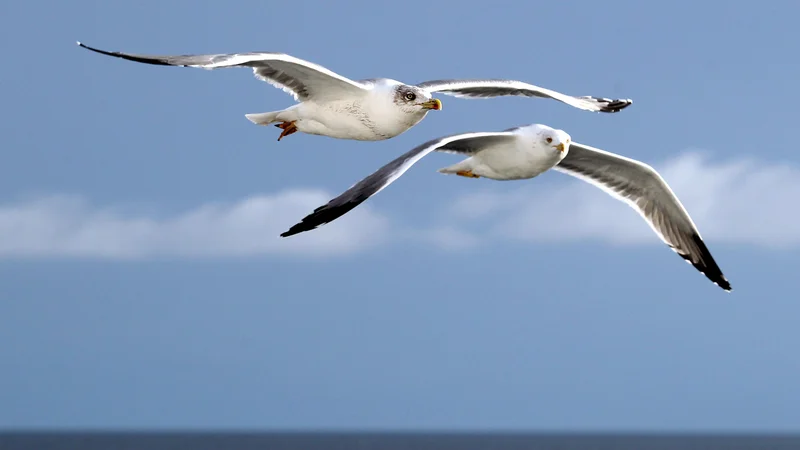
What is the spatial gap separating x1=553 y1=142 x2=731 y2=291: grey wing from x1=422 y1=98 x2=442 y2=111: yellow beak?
2.23 m

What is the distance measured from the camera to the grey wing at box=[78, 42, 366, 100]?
978cm

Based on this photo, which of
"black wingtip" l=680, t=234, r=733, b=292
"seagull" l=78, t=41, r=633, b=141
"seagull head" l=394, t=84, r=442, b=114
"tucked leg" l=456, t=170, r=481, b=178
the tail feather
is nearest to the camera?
"seagull" l=78, t=41, r=633, b=141

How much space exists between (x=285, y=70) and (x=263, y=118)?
1.04 m

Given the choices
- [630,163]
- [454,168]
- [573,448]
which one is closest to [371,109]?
[454,168]

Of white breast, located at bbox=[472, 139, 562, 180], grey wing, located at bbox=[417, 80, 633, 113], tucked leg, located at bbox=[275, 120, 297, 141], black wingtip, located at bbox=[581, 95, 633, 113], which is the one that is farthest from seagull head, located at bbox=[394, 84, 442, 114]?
black wingtip, located at bbox=[581, 95, 633, 113]

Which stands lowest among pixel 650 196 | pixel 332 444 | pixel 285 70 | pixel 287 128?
pixel 650 196

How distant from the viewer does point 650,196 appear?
1375 cm

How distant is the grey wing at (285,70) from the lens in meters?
9.78

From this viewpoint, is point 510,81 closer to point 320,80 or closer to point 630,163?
point 630,163

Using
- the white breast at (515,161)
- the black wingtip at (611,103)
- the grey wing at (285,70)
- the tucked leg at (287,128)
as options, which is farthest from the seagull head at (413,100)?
the black wingtip at (611,103)

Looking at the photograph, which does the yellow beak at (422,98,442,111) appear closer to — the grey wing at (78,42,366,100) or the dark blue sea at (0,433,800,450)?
the grey wing at (78,42,366,100)

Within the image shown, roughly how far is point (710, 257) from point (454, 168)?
12.1 ft

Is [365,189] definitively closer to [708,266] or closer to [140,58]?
[140,58]

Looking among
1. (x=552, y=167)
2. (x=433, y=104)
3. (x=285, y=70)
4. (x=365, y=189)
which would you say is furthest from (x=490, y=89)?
(x=365, y=189)
